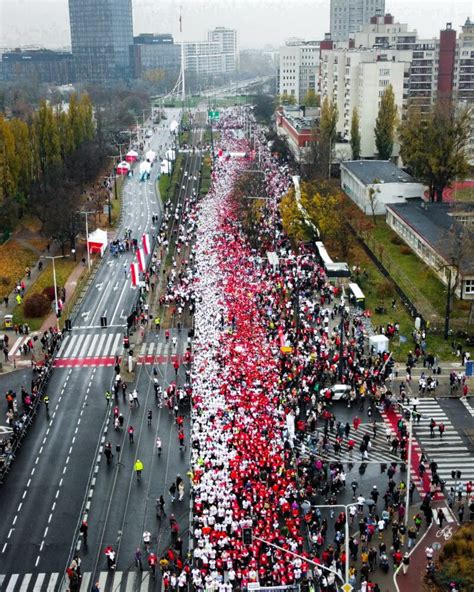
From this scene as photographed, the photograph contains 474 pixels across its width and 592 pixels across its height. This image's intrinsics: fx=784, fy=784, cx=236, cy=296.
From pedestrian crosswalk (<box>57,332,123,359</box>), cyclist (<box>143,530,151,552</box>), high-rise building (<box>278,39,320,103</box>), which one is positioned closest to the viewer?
cyclist (<box>143,530,151,552</box>)

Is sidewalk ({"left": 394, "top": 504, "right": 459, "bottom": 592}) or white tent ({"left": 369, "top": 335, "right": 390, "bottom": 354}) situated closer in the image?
sidewalk ({"left": 394, "top": 504, "right": 459, "bottom": 592})

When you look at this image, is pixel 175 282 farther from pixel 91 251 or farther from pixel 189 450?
Result: pixel 189 450

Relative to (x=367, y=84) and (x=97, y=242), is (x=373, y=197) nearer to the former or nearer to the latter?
(x=97, y=242)

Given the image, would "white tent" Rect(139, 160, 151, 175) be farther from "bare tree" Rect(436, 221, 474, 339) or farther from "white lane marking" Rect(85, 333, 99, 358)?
"bare tree" Rect(436, 221, 474, 339)

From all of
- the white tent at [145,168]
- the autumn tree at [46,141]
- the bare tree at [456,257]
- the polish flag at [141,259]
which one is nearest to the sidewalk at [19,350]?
the polish flag at [141,259]

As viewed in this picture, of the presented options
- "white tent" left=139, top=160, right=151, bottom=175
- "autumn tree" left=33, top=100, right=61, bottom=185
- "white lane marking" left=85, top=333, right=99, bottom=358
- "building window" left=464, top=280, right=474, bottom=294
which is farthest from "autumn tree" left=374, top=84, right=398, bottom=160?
"white lane marking" left=85, top=333, right=99, bottom=358

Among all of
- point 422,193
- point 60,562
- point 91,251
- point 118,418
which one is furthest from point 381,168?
point 60,562

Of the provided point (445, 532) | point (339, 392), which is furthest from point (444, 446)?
point (445, 532)
